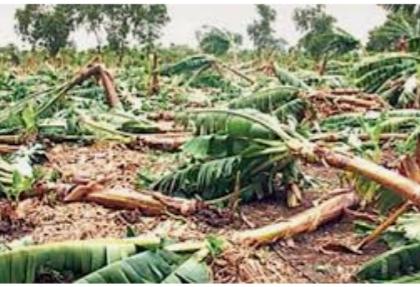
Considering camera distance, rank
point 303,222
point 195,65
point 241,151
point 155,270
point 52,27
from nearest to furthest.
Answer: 1. point 155,270
2. point 303,222
3. point 241,151
4. point 195,65
5. point 52,27

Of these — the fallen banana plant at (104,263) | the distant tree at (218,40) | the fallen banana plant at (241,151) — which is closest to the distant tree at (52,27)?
the distant tree at (218,40)

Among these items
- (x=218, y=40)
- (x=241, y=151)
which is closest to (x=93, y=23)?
(x=218, y=40)

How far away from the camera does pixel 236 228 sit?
11.6 feet

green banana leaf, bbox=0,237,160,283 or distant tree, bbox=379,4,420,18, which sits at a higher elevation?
distant tree, bbox=379,4,420,18

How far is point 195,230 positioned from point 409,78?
165 inches

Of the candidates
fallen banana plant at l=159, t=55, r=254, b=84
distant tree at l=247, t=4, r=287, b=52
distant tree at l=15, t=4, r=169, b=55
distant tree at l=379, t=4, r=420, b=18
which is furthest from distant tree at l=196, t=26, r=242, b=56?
distant tree at l=247, t=4, r=287, b=52

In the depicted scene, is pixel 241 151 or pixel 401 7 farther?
pixel 401 7

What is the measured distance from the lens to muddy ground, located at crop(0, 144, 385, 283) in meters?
2.99

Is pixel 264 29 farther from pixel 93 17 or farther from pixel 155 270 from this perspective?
pixel 155 270

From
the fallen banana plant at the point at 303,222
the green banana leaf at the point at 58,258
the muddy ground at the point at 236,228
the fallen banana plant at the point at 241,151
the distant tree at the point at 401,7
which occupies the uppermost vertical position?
the distant tree at the point at 401,7

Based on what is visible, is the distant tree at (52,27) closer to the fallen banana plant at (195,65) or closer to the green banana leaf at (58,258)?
the fallen banana plant at (195,65)

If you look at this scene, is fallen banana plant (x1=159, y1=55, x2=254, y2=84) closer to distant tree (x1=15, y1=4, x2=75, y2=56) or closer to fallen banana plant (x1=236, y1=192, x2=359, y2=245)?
fallen banana plant (x1=236, y1=192, x2=359, y2=245)

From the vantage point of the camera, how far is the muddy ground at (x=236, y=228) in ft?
9.82

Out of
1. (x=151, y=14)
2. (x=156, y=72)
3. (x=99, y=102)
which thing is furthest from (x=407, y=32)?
(x=151, y=14)
